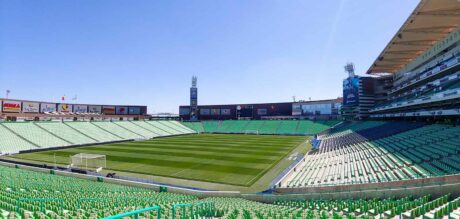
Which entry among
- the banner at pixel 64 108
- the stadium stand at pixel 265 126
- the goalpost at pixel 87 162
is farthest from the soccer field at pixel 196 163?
the banner at pixel 64 108

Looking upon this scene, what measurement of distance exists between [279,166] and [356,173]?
11677 millimetres

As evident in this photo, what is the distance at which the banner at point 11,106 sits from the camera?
62.7 m

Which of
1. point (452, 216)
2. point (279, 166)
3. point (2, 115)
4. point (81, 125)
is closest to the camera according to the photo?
point (452, 216)

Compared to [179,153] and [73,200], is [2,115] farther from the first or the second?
[73,200]

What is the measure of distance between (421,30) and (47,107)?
8678 cm

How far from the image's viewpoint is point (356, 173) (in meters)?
22.5

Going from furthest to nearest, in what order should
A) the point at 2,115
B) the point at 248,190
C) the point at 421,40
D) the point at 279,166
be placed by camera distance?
the point at 2,115 < the point at 421,40 < the point at 279,166 < the point at 248,190

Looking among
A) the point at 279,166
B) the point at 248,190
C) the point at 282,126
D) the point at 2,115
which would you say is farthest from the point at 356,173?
the point at 2,115

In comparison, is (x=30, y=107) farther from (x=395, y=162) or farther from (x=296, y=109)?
(x=395, y=162)

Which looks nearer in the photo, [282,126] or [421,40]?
[421,40]

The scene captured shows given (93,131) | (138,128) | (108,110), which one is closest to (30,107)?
(93,131)

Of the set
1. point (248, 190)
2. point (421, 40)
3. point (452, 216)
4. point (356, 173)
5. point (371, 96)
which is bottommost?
point (248, 190)

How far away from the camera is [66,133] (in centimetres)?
5872

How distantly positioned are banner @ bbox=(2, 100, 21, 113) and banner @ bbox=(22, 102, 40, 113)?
1.71 metres
